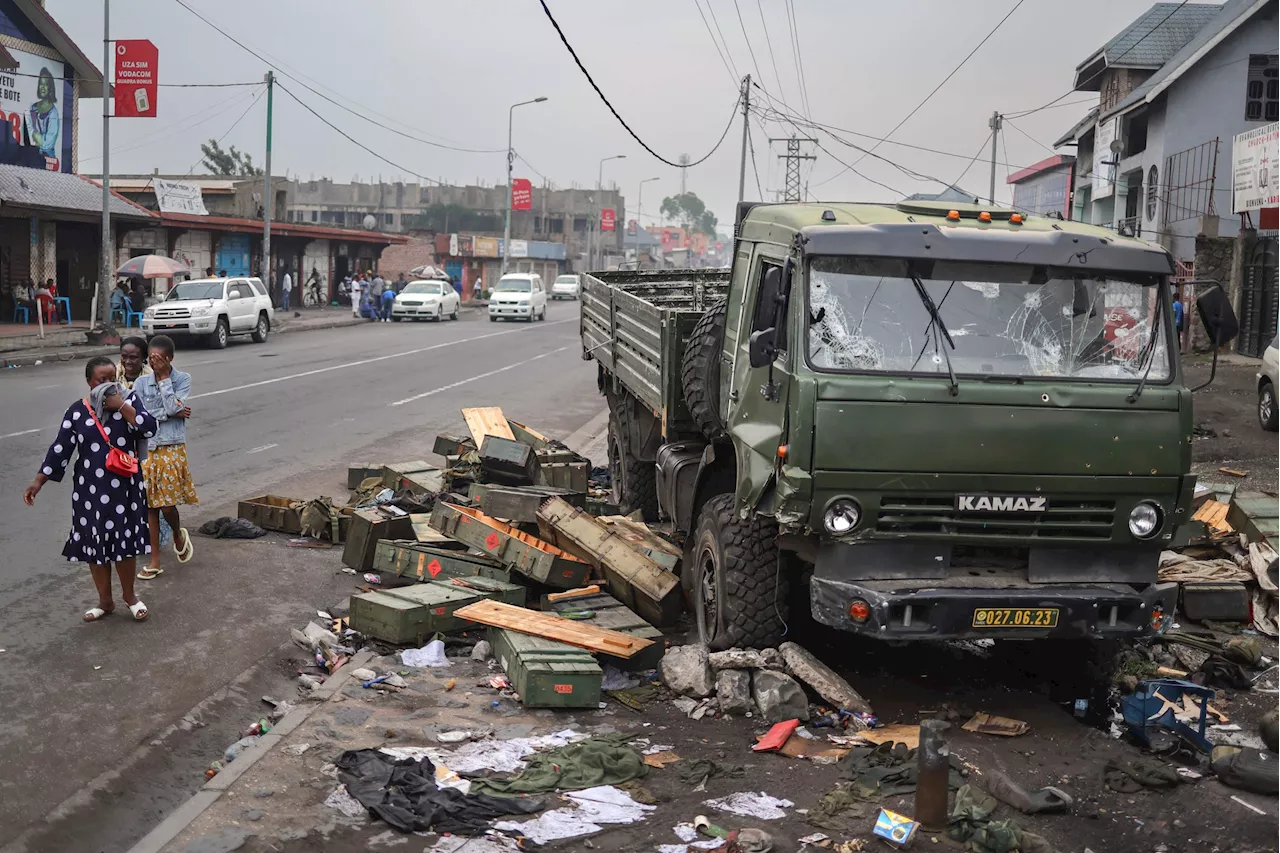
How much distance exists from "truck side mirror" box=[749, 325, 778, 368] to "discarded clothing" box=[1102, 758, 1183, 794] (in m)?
2.68

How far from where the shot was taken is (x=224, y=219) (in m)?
44.8

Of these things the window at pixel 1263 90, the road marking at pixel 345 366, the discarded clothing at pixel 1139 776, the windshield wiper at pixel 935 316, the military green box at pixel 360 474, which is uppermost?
the window at pixel 1263 90

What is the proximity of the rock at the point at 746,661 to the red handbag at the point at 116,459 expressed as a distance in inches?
160

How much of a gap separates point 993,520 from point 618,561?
10.7 feet

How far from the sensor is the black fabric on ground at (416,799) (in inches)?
209

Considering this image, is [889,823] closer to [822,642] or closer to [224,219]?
[822,642]

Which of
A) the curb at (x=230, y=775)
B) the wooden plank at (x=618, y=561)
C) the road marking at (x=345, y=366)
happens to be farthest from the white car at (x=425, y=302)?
the curb at (x=230, y=775)

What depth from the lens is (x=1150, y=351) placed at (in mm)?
6879

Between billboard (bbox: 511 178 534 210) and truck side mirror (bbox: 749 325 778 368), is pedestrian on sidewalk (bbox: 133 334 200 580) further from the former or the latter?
billboard (bbox: 511 178 534 210)

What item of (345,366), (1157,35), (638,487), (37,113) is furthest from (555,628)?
(1157,35)

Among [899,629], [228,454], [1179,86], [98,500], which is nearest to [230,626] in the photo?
[98,500]

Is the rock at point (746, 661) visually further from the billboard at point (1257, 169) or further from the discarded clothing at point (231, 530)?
the billboard at point (1257, 169)

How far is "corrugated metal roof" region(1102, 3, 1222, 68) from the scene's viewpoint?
41625 mm

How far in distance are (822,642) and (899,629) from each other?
2028 mm
